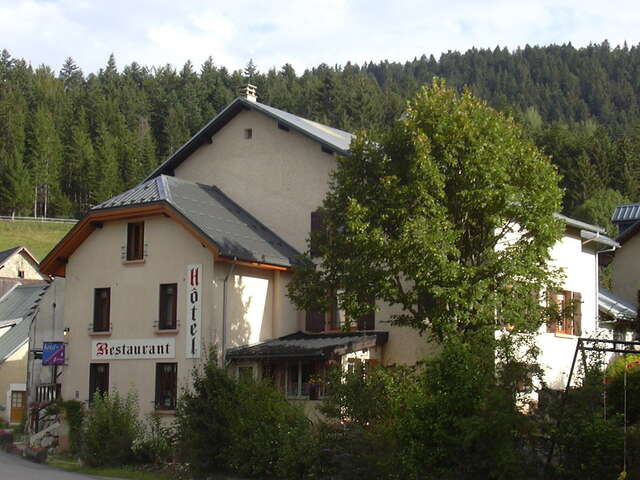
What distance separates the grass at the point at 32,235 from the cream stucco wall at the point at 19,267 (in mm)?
21008

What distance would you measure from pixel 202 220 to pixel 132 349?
506 cm

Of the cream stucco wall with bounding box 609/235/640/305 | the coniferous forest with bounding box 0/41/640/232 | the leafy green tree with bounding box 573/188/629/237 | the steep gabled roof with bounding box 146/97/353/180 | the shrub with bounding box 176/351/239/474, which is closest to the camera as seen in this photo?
the shrub with bounding box 176/351/239/474

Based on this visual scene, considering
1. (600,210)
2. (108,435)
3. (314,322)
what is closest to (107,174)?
(600,210)

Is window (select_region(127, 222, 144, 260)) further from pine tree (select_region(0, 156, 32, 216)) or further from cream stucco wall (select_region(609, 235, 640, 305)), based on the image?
pine tree (select_region(0, 156, 32, 216))

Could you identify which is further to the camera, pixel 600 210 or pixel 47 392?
pixel 600 210

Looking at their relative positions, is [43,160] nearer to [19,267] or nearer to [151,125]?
[151,125]

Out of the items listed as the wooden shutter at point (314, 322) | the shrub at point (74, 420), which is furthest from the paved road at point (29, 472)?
the wooden shutter at point (314, 322)

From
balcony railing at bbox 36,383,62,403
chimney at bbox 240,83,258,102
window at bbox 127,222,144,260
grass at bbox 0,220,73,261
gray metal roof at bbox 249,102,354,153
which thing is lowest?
balcony railing at bbox 36,383,62,403

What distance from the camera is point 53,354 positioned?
105 feet

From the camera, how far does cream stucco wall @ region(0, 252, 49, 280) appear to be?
67.7 metres

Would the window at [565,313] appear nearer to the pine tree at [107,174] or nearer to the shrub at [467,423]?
the shrub at [467,423]

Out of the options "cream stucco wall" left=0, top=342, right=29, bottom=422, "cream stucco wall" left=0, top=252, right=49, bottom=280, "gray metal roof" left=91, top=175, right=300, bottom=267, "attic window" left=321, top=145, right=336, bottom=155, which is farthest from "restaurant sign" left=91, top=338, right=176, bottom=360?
"cream stucco wall" left=0, top=252, right=49, bottom=280

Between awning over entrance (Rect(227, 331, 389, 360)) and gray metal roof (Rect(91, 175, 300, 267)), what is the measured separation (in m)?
2.76

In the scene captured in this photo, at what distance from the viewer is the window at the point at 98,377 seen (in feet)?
104
